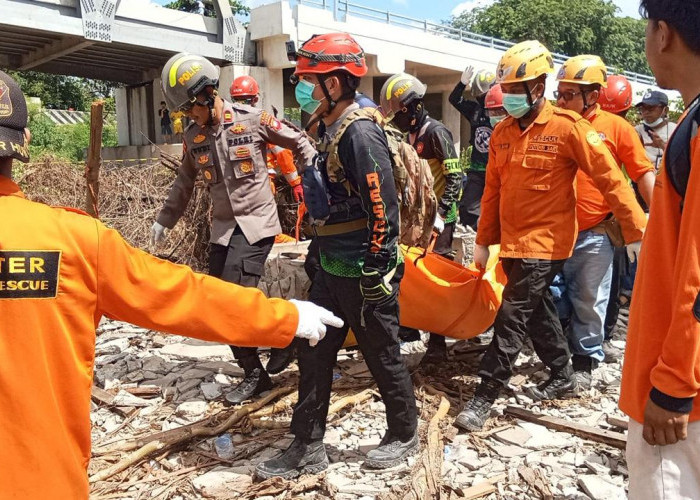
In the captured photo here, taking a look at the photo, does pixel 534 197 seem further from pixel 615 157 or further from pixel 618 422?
pixel 618 422

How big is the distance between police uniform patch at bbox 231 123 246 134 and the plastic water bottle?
217 centimetres

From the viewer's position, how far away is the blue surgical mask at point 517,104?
169 inches

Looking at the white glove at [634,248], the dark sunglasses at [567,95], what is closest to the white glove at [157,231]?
the dark sunglasses at [567,95]

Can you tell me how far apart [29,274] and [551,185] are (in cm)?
336

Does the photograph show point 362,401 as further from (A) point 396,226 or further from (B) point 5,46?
(B) point 5,46

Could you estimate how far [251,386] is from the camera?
192 inches

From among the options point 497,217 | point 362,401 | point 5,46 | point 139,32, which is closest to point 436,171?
point 497,217

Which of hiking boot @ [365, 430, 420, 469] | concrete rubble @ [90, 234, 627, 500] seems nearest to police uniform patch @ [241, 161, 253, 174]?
concrete rubble @ [90, 234, 627, 500]

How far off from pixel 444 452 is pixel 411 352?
181 centimetres

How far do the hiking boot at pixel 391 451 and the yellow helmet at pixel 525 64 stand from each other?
2385 mm

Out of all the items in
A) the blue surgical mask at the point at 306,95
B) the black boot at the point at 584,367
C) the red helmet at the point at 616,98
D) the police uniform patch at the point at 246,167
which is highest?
the red helmet at the point at 616,98

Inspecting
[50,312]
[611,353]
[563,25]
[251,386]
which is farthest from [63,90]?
[50,312]

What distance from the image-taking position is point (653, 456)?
6.29 feet

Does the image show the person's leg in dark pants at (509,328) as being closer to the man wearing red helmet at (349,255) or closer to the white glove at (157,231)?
the man wearing red helmet at (349,255)
